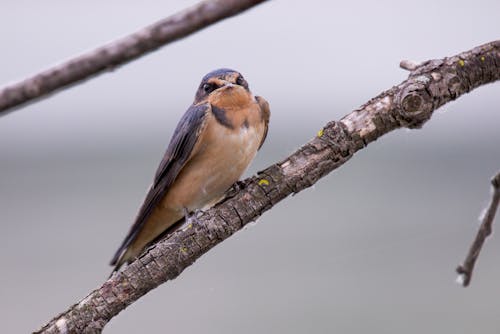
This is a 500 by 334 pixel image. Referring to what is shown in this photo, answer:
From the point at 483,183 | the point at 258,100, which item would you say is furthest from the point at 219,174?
the point at 483,183

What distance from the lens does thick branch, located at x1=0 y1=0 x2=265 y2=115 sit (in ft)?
3.76

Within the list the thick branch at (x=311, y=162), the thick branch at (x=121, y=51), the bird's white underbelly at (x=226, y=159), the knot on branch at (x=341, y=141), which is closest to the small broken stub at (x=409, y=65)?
the thick branch at (x=311, y=162)

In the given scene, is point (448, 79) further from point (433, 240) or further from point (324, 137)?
point (433, 240)

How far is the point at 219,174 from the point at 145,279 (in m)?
0.97

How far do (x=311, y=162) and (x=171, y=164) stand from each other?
3.36ft

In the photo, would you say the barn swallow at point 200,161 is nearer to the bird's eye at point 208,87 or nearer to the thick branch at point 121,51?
the bird's eye at point 208,87

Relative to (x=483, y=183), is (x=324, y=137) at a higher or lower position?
higher

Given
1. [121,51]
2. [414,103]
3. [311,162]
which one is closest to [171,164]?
[311,162]

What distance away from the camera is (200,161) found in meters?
3.48

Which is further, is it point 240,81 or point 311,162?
point 240,81

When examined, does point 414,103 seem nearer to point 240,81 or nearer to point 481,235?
point 481,235

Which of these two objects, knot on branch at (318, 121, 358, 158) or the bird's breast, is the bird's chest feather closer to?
the bird's breast

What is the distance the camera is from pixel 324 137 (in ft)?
8.77

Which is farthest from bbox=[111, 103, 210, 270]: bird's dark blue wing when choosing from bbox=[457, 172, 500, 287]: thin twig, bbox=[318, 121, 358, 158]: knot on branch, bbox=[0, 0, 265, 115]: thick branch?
bbox=[0, 0, 265, 115]: thick branch
